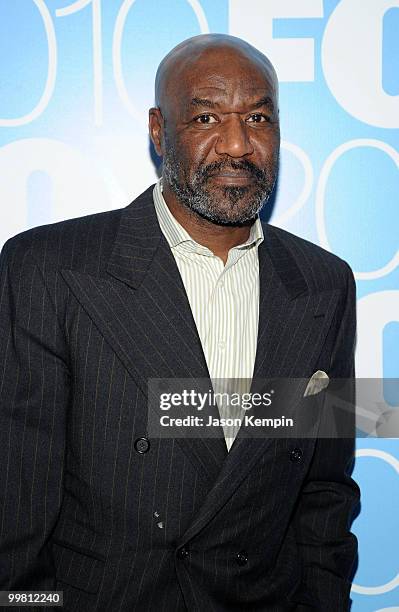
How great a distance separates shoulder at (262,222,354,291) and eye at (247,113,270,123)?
0.28 m

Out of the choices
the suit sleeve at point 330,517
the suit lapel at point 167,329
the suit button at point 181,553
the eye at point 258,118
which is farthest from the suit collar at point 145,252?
the suit button at point 181,553

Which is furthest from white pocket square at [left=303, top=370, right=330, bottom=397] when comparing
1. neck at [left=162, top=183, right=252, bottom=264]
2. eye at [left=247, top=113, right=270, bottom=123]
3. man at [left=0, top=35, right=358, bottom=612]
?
eye at [left=247, top=113, right=270, bottom=123]

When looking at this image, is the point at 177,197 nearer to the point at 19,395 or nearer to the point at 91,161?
the point at 91,161

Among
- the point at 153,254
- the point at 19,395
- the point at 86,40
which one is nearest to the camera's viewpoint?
the point at 19,395

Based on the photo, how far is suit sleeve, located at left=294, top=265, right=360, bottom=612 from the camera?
164 cm

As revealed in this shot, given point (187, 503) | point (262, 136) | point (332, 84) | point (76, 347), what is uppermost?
point (332, 84)

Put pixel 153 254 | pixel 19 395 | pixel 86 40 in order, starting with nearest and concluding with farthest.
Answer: pixel 19 395
pixel 153 254
pixel 86 40

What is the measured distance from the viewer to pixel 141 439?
1437 mm

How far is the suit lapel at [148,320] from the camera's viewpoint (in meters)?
1.43

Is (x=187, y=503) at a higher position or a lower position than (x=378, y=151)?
lower

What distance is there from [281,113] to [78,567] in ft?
3.82

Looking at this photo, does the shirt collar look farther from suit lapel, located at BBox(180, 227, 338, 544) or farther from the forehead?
the forehead

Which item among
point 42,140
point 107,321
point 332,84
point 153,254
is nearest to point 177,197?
point 153,254

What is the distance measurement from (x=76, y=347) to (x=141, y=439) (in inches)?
8.3
